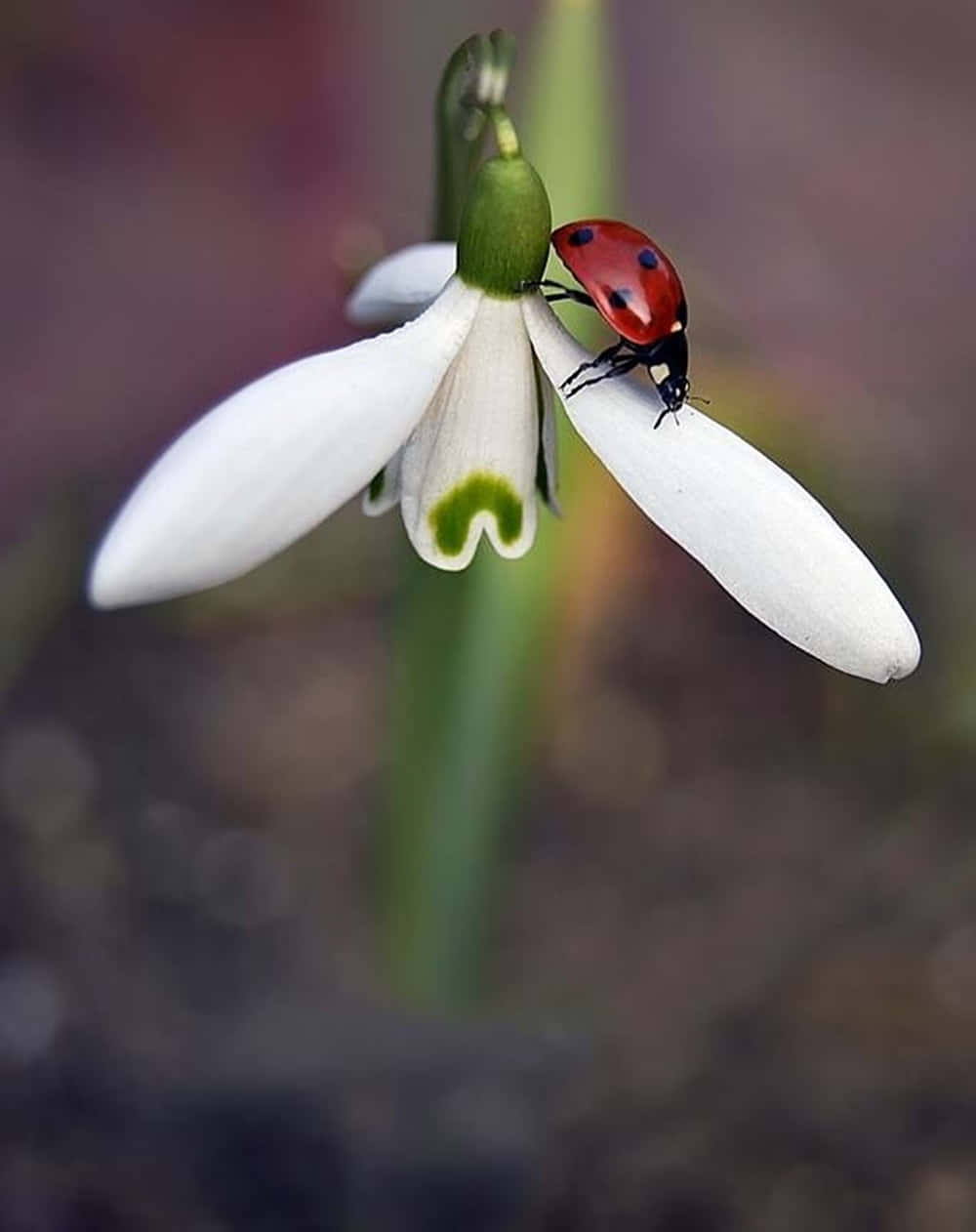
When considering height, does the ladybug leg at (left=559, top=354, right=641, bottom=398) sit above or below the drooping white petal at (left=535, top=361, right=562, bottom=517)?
above

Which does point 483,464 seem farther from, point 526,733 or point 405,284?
point 526,733

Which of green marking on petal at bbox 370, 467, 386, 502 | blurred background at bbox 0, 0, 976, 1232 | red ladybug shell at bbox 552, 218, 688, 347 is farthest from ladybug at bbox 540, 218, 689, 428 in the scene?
blurred background at bbox 0, 0, 976, 1232

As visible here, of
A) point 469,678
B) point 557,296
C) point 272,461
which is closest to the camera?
point 272,461

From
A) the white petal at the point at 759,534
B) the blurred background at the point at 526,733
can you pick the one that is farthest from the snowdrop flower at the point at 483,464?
the blurred background at the point at 526,733

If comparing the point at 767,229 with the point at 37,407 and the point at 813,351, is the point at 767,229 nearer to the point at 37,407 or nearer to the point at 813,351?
the point at 813,351

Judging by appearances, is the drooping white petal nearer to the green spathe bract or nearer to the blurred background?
the green spathe bract

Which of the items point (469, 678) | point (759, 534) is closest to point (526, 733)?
point (469, 678)
